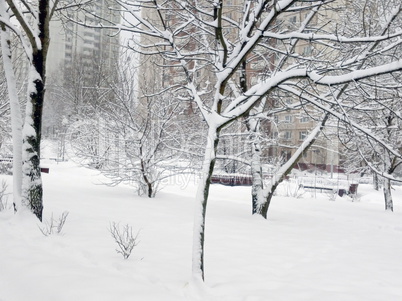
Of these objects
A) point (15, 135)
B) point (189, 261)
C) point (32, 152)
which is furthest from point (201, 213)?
point (15, 135)

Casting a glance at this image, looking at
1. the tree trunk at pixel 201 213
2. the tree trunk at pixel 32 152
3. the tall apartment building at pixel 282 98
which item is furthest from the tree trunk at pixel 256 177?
the tree trunk at pixel 32 152

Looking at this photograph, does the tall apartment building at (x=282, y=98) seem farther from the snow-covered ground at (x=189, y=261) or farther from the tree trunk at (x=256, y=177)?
the snow-covered ground at (x=189, y=261)

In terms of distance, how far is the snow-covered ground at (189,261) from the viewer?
9.68 feet

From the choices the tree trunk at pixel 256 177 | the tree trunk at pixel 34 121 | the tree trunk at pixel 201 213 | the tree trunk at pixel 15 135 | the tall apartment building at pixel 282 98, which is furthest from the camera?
the tall apartment building at pixel 282 98

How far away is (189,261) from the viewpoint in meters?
3.86

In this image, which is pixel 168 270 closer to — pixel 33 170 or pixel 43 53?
pixel 33 170

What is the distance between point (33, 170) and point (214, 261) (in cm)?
343

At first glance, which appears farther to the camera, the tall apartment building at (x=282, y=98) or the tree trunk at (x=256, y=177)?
the tall apartment building at (x=282, y=98)

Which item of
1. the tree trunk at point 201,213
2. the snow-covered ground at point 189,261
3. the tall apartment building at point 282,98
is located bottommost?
the snow-covered ground at point 189,261

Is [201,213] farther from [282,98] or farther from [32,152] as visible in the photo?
[282,98]

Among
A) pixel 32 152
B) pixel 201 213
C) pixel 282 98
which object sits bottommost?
pixel 201 213

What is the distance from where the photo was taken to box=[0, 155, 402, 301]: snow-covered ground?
2.95 metres

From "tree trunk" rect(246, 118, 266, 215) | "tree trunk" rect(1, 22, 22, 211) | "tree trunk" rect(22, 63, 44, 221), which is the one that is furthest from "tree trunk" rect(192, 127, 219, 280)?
"tree trunk" rect(246, 118, 266, 215)

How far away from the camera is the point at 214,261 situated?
391 cm
